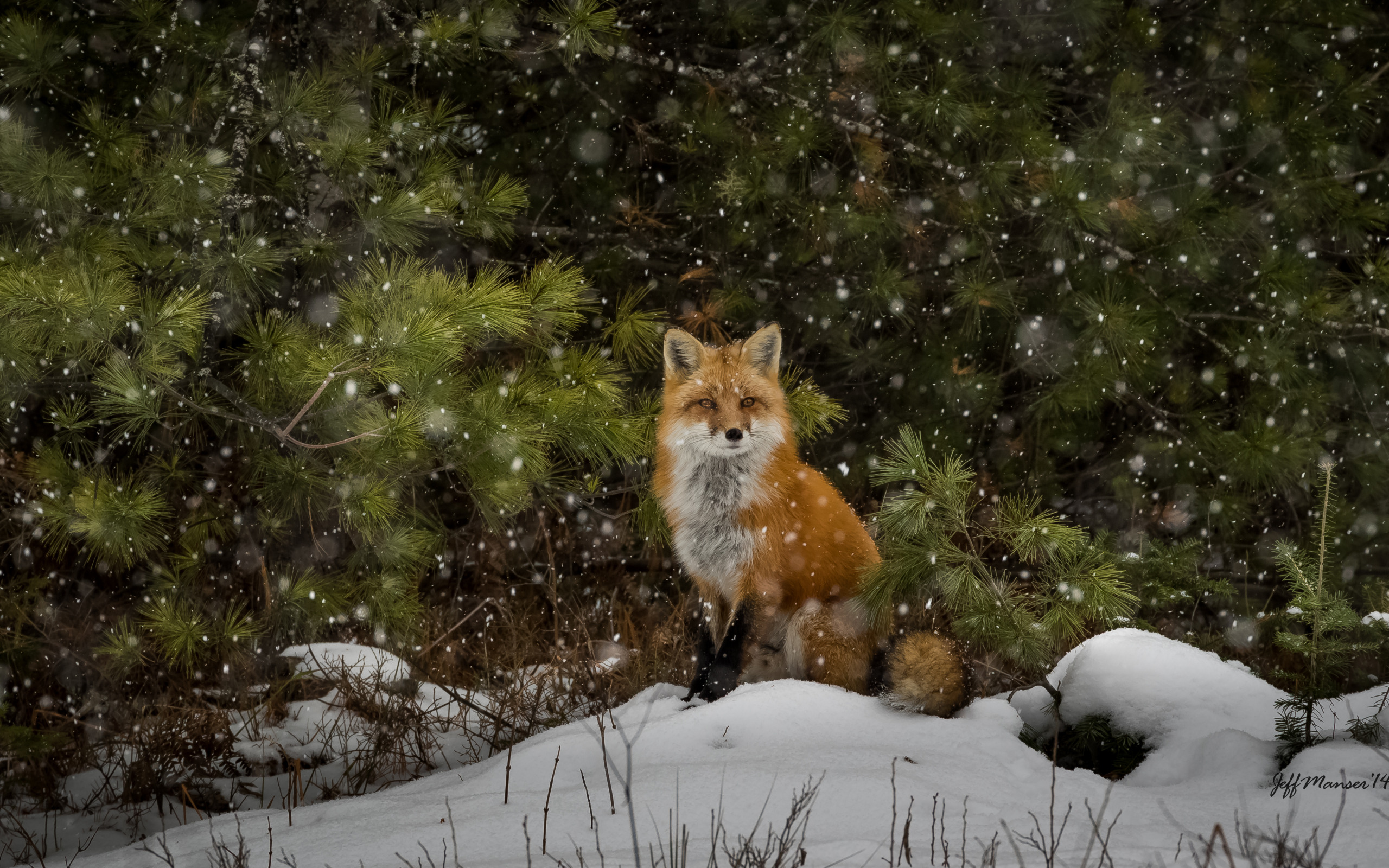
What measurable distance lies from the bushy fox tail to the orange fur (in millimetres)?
204

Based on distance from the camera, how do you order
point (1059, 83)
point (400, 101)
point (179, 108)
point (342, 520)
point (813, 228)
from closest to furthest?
point (342, 520) < point (179, 108) < point (400, 101) < point (813, 228) < point (1059, 83)

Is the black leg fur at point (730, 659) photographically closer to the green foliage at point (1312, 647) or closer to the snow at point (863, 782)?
the snow at point (863, 782)

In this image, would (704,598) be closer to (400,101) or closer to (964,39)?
(400,101)

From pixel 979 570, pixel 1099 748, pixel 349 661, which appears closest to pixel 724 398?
pixel 979 570

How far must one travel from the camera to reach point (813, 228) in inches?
197

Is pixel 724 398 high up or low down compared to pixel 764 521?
up

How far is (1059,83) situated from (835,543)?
10.7 feet

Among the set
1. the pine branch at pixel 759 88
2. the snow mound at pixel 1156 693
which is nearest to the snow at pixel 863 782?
the snow mound at pixel 1156 693

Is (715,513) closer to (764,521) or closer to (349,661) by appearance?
(764,521)

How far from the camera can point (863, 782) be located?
2.80m

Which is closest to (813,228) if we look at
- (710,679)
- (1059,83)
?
(1059,83)

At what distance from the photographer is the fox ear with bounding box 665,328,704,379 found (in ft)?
11.9

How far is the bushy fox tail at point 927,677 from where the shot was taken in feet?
10.8

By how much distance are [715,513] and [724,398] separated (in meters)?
0.40
